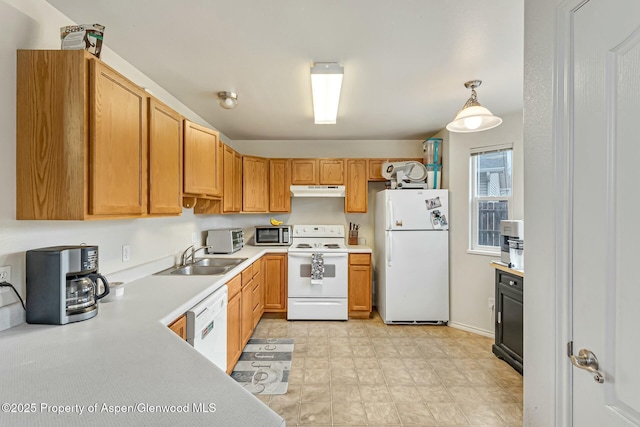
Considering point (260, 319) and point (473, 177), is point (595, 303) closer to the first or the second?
point (473, 177)

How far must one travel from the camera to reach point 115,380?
2.91ft

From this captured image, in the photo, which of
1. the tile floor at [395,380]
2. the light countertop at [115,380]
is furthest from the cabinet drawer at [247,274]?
the light countertop at [115,380]

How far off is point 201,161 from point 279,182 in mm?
1691

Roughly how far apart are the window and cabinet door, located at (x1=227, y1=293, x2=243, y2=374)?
269 cm

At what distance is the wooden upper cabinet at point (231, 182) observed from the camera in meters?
3.20

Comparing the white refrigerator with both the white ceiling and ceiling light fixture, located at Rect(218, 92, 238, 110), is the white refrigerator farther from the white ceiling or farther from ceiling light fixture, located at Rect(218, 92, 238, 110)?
ceiling light fixture, located at Rect(218, 92, 238, 110)

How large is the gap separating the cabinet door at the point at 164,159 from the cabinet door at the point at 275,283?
1.86 meters

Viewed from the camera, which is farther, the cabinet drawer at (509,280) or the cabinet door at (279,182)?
the cabinet door at (279,182)

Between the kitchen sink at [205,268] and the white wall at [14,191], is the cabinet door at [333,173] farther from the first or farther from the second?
the white wall at [14,191]

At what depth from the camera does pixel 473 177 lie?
3.46 metres

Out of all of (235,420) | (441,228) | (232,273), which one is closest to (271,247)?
(232,273)

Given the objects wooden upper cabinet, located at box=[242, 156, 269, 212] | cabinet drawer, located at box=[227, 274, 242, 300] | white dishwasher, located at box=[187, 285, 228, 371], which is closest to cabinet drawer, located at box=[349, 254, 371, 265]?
wooden upper cabinet, located at box=[242, 156, 269, 212]

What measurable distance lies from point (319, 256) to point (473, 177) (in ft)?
6.82

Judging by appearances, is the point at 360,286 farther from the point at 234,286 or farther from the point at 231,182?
the point at 231,182
